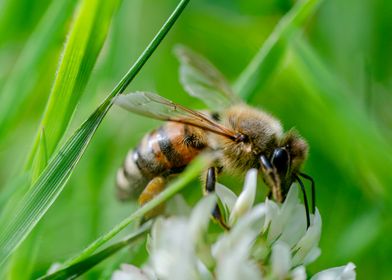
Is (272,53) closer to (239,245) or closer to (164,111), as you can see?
(164,111)

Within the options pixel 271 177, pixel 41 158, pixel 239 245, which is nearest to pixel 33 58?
pixel 41 158

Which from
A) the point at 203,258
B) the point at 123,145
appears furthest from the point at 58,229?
the point at 203,258

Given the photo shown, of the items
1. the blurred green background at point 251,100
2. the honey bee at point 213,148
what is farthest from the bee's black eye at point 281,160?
the blurred green background at point 251,100

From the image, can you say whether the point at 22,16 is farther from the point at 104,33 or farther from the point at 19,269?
the point at 19,269

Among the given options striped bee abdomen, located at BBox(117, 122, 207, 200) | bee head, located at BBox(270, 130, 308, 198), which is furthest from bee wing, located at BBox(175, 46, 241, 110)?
bee head, located at BBox(270, 130, 308, 198)

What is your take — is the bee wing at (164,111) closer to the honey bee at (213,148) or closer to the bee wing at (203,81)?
the honey bee at (213,148)
